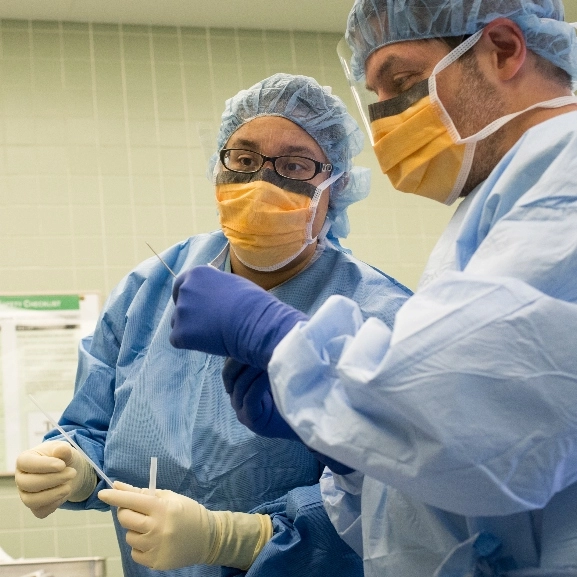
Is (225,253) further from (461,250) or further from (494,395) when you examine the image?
(494,395)

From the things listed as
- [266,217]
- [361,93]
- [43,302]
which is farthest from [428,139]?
[43,302]

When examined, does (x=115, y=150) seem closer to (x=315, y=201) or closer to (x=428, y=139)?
(x=315, y=201)

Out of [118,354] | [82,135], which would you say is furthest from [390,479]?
[82,135]

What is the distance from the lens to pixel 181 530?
1.46 metres

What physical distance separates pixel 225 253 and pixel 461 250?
3.35ft

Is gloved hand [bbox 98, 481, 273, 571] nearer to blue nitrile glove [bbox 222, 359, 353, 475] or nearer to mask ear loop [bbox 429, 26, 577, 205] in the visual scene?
blue nitrile glove [bbox 222, 359, 353, 475]

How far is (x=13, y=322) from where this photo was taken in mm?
3180

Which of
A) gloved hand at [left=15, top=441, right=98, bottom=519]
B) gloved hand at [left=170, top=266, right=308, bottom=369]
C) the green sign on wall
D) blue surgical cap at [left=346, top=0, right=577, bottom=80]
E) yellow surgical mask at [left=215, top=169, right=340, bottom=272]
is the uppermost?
blue surgical cap at [left=346, top=0, right=577, bottom=80]

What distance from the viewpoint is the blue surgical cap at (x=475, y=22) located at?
4.29 feet

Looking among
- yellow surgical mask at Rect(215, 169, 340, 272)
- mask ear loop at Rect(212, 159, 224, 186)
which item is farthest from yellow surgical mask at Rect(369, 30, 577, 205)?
mask ear loop at Rect(212, 159, 224, 186)

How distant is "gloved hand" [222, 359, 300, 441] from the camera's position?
1.18 metres

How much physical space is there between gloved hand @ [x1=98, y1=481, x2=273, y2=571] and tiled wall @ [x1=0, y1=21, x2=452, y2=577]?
1638 millimetres

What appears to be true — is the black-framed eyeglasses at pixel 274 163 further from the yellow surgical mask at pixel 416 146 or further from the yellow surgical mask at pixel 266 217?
the yellow surgical mask at pixel 416 146

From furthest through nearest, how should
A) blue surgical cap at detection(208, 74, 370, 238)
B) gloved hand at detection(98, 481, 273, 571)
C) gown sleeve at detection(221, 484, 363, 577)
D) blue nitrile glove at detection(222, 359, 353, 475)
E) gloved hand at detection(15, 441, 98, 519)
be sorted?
blue surgical cap at detection(208, 74, 370, 238)
gloved hand at detection(15, 441, 98, 519)
gown sleeve at detection(221, 484, 363, 577)
gloved hand at detection(98, 481, 273, 571)
blue nitrile glove at detection(222, 359, 353, 475)
